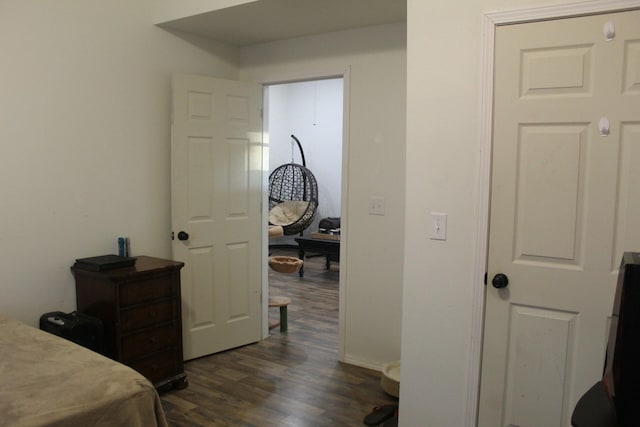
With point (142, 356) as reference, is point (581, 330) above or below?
above

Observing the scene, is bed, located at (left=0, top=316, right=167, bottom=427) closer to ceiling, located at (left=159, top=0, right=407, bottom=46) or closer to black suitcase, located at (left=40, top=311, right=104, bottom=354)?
black suitcase, located at (left=40, top=311, right=104, bottom=354)

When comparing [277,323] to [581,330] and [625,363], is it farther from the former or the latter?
[625,363]

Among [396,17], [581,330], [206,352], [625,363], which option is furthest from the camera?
[206,352]

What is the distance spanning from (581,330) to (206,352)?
2637mm

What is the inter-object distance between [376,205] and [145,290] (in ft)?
5.36

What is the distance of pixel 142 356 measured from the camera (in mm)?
2959

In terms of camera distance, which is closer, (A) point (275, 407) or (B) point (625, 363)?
(B) point (625, 363)

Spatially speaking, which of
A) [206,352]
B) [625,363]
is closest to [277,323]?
[206,352]

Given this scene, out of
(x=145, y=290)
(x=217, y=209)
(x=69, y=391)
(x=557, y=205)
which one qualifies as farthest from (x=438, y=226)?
(x=217, y=209)

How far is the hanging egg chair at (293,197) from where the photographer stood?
7312 mm

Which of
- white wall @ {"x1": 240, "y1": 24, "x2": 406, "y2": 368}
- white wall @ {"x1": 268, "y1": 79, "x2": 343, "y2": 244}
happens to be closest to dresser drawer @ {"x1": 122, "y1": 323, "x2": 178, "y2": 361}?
white wall @ {"x1": 240, "y1": 24, "x2": 406, "y2": 368}

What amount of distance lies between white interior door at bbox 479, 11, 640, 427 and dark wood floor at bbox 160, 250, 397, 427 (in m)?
1.03

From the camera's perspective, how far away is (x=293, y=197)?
7926mm

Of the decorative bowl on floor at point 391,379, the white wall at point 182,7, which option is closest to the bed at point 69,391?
the decorative bowl on floor at point 391,379
